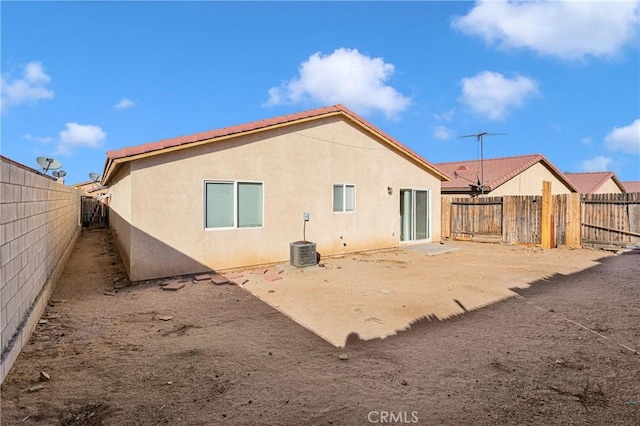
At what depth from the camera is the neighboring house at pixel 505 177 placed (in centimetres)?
1830

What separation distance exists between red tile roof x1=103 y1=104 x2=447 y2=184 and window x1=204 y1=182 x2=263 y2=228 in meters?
1.18

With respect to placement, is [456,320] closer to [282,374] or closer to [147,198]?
[282,374]

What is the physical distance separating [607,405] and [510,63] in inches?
654

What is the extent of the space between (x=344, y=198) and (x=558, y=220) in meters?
8.95

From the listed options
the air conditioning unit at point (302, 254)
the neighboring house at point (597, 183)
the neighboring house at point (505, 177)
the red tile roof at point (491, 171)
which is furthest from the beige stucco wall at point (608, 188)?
the air conditioning unit at point (302, 254)

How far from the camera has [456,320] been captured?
5371 millimetres

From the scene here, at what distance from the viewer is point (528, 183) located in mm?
20266

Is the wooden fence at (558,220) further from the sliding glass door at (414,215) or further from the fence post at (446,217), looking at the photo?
the sliding glass door at (414,215)

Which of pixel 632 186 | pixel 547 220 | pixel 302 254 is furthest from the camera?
pixel 632 186

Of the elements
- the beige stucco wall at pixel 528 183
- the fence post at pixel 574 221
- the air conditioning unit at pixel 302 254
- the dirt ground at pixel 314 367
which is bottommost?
the dirt ground at pixel 314 367

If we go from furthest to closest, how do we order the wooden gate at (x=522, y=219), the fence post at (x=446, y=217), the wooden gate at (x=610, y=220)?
the fence post at (x=446, y=217) → the wooden gate at (x=522, y=219) → the wooden gate at (x=610, y=220)

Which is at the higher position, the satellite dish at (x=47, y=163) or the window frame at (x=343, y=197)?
the satellite dish at (x=47, y=163)

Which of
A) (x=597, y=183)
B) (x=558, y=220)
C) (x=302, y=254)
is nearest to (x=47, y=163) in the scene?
(x=302, y=254)

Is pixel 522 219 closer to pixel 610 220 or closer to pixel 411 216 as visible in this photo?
pixel 610 220
